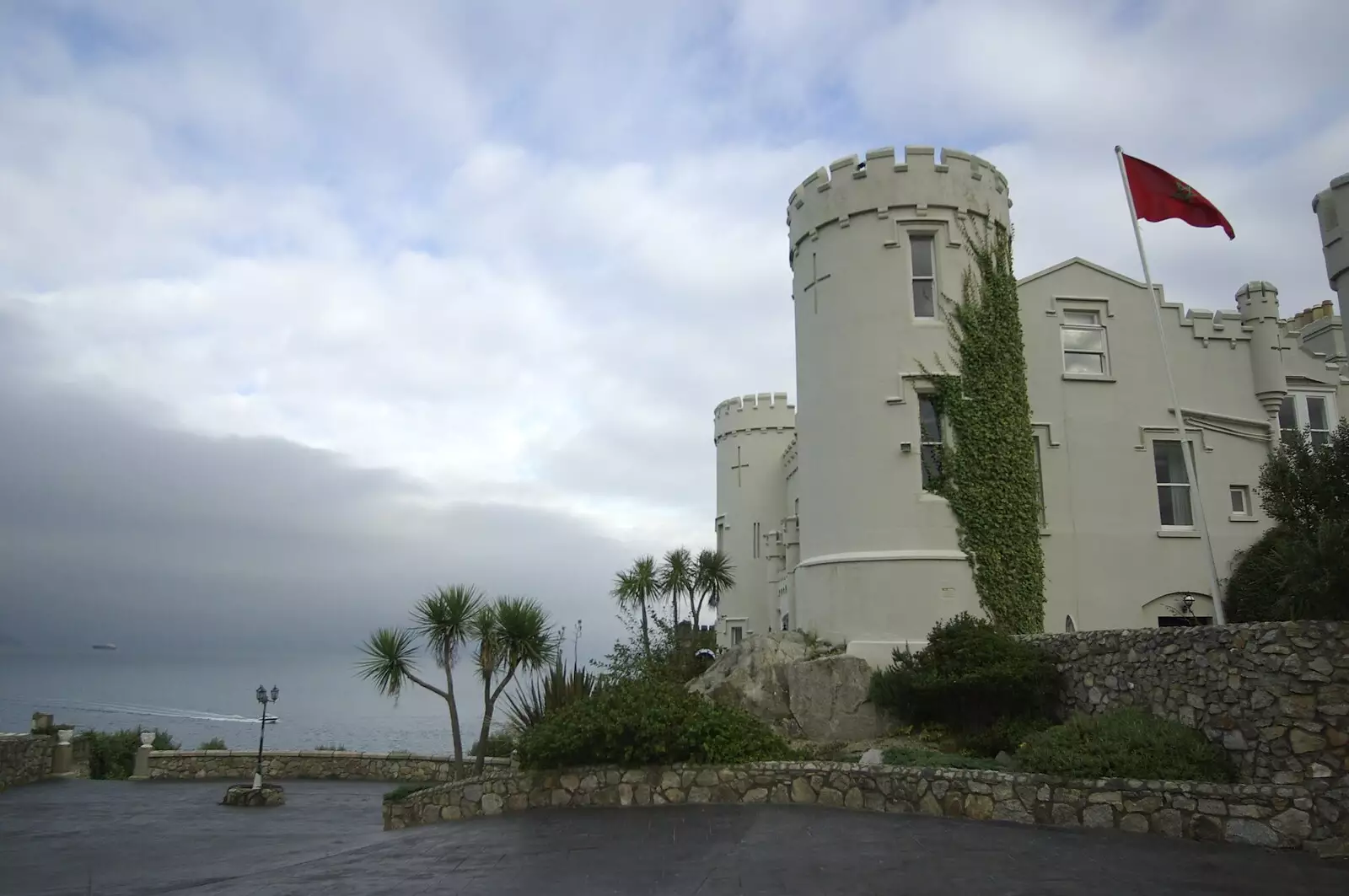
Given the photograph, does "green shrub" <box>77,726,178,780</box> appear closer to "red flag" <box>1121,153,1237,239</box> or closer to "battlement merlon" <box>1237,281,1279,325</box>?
"red flag" <box>1121,153,1237,239</box>

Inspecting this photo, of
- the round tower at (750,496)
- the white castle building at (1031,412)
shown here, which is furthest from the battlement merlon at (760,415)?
the white castle building at (1031,412)

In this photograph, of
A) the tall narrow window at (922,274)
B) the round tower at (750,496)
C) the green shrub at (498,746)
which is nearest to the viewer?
the tall narrow window at (922,274)

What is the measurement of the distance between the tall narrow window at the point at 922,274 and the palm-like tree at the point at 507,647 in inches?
410

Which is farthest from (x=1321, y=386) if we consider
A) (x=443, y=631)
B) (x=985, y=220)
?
(x=443, y=631)

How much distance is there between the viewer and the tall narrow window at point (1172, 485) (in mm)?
20719

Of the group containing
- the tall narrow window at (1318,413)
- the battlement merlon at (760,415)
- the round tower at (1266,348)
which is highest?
the battlement merlon at (760,415)

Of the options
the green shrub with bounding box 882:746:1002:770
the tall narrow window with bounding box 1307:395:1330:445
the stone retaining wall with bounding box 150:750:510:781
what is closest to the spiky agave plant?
the green shrub with bounding box 882:746:1002:770

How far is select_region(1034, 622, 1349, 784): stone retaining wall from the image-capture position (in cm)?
925

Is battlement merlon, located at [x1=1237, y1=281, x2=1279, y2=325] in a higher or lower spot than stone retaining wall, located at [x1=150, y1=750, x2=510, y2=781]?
higher

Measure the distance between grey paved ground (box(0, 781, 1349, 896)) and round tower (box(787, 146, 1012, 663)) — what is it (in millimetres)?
7154

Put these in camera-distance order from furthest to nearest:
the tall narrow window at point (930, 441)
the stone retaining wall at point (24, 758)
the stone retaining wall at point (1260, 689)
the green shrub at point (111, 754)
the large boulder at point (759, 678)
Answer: the green shrub at point (111, 754)
the stone retaining wall at point (24, 758)
the tall narrow window at point (930, 441)
the large boulder at point (759, 678)
the stone retaining wall at point (1260, 689)

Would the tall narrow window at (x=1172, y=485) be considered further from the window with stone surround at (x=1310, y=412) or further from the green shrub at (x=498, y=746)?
the green shrub at (x=498, y=746)

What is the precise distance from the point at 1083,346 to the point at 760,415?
16.1m

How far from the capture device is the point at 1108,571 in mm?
20047
